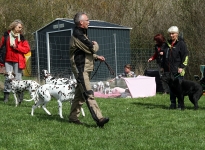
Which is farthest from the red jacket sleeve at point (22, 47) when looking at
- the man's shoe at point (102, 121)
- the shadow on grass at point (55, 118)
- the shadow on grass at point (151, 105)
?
the man's shoe at point (102, 121)

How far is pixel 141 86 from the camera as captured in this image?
40.1 feet

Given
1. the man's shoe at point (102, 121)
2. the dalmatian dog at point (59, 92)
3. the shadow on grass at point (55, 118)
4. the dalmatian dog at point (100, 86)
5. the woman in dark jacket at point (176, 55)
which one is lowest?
the dalmatian dog at point (100, 86)

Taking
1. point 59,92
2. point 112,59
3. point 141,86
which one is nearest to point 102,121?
point 59,92

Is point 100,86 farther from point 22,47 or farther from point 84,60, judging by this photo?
point 84,60

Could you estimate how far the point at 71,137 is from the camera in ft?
21.2

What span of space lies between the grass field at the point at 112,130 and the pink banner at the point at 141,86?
218cm

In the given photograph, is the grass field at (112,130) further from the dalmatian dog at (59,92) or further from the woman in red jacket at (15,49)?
the woman in red jacket at (15,49)

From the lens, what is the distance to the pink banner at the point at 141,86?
1209 cm

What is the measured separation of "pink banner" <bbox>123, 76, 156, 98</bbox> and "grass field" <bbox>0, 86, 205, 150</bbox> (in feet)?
7.14

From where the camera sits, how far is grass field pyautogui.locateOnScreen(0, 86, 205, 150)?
235 inches

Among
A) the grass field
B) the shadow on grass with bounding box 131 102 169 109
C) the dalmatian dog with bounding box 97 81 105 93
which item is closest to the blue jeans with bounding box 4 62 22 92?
the grass field

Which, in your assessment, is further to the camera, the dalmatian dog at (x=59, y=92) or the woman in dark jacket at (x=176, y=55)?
the woman in dark jacket at (x=176, y=55)

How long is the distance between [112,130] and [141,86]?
534 centimetres

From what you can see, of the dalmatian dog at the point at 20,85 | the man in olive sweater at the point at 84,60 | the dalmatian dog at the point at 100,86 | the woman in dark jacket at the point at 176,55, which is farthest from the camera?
the dalmatian dog at the point at 100,86
